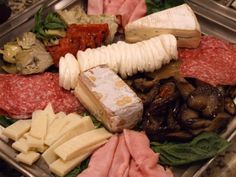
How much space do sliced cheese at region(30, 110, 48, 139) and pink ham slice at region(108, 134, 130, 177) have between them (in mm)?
296

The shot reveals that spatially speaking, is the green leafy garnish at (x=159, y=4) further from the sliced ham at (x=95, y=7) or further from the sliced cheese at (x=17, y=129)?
the sliced cheese at (x=17, y=129)

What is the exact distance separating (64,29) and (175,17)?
533 mm

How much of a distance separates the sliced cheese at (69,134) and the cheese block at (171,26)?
1.85 ft

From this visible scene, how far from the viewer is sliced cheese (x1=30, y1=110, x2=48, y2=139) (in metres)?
1.78

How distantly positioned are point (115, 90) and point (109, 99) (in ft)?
0.18

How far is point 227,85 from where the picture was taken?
6.69 ft

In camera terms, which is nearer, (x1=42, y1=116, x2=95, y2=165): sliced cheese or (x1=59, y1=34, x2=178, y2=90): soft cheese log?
(x1=42, y1=116, x2=95, y2=165): sliced cheese

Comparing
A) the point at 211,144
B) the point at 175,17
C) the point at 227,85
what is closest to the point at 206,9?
the point at 175,17

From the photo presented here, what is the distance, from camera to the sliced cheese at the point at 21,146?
176 centimetres

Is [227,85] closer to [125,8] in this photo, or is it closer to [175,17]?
[175,17]

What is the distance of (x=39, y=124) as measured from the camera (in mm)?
1816

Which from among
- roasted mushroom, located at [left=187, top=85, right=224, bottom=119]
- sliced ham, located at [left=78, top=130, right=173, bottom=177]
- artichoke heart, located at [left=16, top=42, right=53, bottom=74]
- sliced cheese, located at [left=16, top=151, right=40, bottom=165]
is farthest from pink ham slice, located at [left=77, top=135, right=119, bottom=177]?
artichoke heart, located at [left=16, top=42, right=53, bottom=74]

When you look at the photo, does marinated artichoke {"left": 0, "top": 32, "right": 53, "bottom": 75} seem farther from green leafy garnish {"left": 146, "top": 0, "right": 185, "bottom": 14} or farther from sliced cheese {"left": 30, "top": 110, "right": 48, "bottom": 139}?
green leafy garnish {"left": 146, "top": 0, "right": 185, "bottom": 14}

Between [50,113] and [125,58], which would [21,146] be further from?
[125,58]
